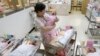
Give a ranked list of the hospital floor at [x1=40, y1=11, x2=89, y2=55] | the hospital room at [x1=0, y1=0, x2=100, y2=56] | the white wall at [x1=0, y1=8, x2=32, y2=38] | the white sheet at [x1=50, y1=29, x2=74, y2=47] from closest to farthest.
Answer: the hospital room at [x1=0, y1=0, x2=100, y2=56] → the white sheet at [x1=50, y1=29, x2=74, y2=47] → the white wall at [x1=0, y1=8, x2=32, y2=38] → the hospital floor at [x1=40, y1=11, x2=89, y2=55]

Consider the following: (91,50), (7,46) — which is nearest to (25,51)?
(7,46)

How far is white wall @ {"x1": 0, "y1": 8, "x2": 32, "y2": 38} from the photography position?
283 centimetres

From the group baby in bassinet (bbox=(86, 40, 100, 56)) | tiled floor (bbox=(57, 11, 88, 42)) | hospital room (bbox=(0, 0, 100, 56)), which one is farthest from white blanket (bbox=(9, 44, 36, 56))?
tiled floor (bbox=(57, 11, 88, 42))

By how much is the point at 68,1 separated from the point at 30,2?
3.44 meters

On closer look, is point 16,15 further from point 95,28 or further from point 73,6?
point 73,6

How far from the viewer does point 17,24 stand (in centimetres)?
346

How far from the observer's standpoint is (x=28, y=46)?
5.71ft

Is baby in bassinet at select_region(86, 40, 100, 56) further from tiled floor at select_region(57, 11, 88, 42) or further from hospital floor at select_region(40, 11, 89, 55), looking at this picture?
tiled floor at select_region(57, 11, 88, 42)

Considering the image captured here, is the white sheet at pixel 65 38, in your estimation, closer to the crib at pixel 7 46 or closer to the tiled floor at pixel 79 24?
the crib at pixel 7 46

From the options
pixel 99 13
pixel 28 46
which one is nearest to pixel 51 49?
pixel 28 46

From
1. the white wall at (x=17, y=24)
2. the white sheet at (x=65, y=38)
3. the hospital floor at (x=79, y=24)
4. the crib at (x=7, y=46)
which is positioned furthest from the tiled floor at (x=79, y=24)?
the crib at (x=7, y=46)

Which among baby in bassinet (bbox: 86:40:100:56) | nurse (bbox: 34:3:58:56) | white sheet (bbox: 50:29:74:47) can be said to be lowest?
baby in bassinet (bbox: 86:40:100:56)

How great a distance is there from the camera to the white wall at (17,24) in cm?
283

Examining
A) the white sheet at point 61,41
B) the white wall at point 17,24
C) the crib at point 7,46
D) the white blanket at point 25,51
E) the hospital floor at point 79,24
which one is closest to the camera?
the white blanket at point 25,51
